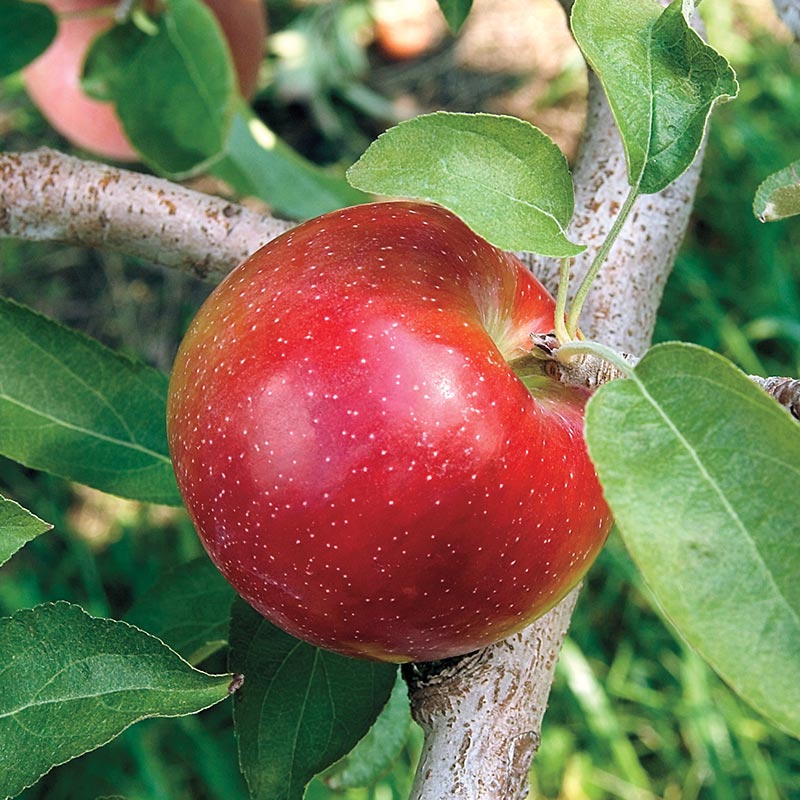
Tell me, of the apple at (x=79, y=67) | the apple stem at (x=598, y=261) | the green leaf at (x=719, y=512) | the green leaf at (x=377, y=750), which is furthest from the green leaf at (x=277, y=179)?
the green leaf at (x=719, y=512)

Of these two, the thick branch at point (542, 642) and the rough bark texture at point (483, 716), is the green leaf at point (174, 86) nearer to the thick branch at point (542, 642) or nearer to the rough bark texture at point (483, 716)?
the thick branch at point (542, 642)

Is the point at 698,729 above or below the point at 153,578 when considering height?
above

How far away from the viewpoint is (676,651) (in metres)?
1.33

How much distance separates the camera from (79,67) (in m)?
1.07

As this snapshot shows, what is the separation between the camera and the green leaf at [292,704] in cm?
54

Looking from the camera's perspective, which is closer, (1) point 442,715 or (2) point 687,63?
(2) point 687,63

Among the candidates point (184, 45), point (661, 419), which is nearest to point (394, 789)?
point (184, 45)

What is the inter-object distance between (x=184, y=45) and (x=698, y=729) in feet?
3.03

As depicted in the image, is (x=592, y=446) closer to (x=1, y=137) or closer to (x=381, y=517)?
(x=381, y=517)

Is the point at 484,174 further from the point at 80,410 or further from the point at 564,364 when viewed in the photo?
the point at 80,410

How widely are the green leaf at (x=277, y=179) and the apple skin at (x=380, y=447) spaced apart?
1.77 feet

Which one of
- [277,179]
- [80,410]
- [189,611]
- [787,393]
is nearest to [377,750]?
[189,611]

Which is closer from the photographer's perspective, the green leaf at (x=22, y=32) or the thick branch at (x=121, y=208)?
the thick branch at (x=121, y=208)

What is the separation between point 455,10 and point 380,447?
0.38 meters
